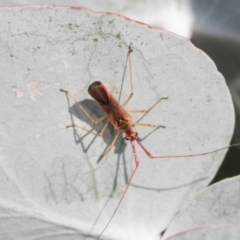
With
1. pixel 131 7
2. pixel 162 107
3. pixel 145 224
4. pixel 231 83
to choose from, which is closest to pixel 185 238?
pixel 145 224

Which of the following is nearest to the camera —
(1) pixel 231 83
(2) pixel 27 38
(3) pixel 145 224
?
(2) pixel 27 38

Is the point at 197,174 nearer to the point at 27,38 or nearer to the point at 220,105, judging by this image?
the point at 220,105

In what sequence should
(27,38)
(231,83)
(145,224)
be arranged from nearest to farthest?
1. (27,38)
2. (145,224)
3. (231,83)

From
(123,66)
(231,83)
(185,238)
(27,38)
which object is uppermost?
(27,38)

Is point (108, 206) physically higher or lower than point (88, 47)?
lower

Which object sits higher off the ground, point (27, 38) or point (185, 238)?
point (27, 38)

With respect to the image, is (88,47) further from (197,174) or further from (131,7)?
(197,174)

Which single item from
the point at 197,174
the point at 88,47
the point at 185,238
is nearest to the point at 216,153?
the point at 197,174

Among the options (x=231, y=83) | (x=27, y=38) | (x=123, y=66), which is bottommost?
(x=231, y=83)

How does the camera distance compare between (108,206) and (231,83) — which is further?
(231,83)
